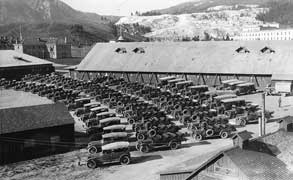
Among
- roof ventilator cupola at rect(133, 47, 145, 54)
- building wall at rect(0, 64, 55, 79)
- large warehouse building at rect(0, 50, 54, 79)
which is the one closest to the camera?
roof ventilator cupola at rect(133, 47, 145, 54)

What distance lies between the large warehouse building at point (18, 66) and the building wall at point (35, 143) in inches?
1686

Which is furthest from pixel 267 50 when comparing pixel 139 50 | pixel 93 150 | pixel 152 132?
pixel 93 150

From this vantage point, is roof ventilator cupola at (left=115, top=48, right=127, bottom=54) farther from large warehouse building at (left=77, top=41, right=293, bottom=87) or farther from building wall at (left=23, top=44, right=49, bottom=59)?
building wall at (left=23, top=44, right=49, bottom=59)

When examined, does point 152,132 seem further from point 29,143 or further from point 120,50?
point 120,50

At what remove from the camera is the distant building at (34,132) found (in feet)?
81.9

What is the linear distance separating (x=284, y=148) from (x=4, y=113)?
786 inches

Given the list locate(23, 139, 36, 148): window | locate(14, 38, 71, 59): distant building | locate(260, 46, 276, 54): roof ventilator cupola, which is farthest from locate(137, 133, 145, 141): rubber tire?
locate(14, 38, 71, 59): distant building

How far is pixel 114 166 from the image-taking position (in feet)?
76.8

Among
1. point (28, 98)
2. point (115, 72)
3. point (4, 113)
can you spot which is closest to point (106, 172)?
point (4, 113)

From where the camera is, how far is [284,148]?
16.0 m

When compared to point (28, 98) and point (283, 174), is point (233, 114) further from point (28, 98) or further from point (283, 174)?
point (28, 98)

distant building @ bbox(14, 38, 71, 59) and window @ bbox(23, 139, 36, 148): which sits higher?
distant building @ bbox(14, 38, 71, 59)

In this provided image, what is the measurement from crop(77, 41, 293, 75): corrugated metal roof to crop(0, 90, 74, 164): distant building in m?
29.1

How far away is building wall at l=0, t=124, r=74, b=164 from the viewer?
979 inches
